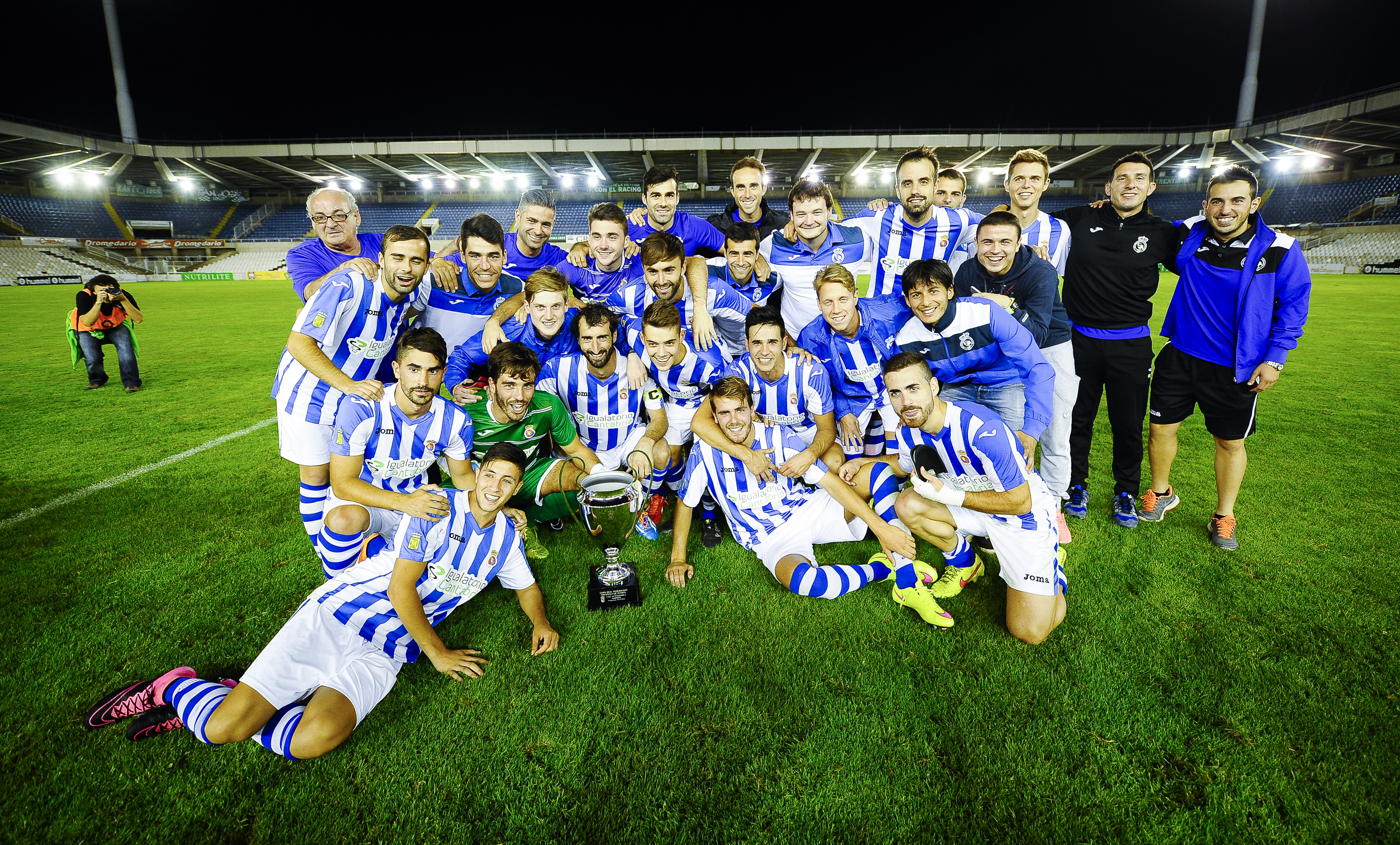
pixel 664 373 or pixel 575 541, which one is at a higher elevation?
pixel 664 373

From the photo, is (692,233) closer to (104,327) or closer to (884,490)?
(884,490)

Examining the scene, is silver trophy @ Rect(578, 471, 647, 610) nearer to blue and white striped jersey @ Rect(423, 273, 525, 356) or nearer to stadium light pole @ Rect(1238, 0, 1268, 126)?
blue and white striped jersey @ Rect(423, 273, 525, 356)

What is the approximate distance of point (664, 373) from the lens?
12.0ft

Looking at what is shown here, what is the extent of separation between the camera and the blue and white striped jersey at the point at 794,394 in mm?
3285

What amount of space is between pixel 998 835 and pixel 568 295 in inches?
128

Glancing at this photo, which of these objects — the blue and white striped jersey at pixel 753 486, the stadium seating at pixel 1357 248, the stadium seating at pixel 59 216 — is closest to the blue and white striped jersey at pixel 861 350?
the blue and white striped jersey at pixel 753 486

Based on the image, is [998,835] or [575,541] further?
[575,541]

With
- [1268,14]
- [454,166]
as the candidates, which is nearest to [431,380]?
[454,166]

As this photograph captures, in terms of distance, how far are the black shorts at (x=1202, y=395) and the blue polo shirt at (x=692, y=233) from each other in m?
2.82

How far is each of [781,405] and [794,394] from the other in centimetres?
11

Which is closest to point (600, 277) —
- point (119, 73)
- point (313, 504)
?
point (313, 504)

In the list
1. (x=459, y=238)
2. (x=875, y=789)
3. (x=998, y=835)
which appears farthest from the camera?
(x=459, y=238)

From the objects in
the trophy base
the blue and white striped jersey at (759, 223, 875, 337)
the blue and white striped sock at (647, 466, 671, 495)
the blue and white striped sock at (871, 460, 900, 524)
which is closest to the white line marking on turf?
the trophy base

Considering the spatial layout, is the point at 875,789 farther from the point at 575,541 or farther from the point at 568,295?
the point at 568,295
